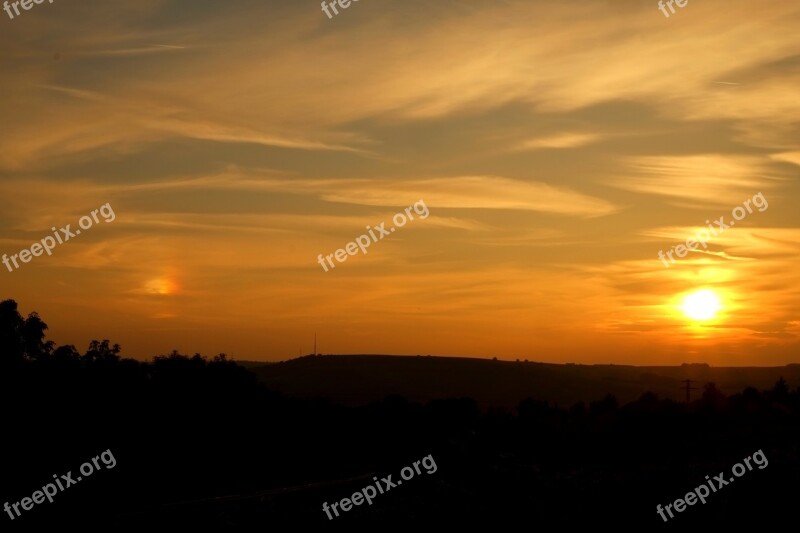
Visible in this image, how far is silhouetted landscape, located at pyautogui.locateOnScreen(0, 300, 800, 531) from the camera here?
22297 mm

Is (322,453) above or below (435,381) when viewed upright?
below

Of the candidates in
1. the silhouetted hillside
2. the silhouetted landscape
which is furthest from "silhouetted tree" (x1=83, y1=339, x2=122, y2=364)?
the silhouetted hillside

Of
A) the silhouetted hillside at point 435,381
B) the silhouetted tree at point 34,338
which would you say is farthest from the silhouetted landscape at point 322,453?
the silhouetted hillside at point 435,381

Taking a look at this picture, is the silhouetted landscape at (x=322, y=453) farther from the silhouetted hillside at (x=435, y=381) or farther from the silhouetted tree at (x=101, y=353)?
the silhouetted hillside at (x=435, y=381)

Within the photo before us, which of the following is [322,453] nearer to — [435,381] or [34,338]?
[34,338]

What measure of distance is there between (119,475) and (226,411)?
12.0m

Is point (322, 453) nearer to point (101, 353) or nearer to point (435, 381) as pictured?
point (101, 353)

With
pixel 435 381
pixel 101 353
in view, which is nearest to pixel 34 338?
pixel 101 353

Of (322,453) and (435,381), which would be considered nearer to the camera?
(322,453)

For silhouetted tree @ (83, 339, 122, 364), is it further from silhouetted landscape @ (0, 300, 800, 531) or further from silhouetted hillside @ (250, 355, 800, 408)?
silhouetted hillside @ (250, 355, 800, 408)

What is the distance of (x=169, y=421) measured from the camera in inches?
1603

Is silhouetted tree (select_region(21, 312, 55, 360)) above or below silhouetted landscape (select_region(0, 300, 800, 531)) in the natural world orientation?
above

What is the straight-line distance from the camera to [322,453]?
4253cm

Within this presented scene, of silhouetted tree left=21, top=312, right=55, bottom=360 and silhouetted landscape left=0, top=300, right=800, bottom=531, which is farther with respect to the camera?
silhouetted tree left=21, top=312, right=55, bottom=360
